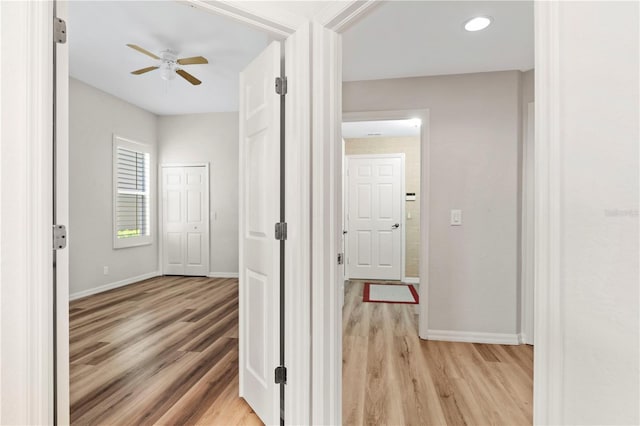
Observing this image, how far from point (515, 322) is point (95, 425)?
322 cm

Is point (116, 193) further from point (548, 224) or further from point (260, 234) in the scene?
point (548, 224)

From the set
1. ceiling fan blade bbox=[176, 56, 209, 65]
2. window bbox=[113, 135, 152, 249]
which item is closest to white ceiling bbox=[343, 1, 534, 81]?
ceiling fan blade bbox=[176, 56, 209, 65]

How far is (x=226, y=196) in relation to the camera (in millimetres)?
5746

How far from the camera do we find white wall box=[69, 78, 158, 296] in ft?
13.8

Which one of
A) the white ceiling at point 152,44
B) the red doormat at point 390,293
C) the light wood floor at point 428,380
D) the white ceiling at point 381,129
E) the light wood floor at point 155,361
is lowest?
the red doormat at point 390,293

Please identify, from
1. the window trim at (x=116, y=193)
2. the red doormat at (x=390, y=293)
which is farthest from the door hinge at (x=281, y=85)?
the window trim at (x=116, y=193)

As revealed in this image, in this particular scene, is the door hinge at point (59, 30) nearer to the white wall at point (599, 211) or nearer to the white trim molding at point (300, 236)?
the white trim molding at point (300, 236)

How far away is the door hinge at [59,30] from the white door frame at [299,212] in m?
0.03

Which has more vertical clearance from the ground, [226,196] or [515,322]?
[226,196]

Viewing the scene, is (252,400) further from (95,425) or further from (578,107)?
(578,107)

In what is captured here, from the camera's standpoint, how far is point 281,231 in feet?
5.16

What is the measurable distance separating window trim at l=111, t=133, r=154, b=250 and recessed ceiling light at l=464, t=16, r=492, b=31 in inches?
190

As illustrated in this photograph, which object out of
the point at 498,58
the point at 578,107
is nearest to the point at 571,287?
the point at 578,107

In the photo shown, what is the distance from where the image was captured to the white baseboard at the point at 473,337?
2.94m
